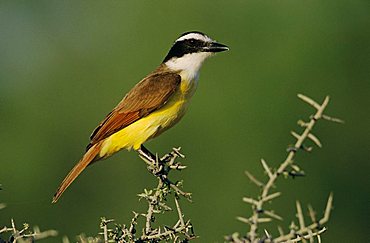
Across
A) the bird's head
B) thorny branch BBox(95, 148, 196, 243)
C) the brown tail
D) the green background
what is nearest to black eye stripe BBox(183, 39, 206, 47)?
the bird's head

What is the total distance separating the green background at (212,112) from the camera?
18266 millimetres

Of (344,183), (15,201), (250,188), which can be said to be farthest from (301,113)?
(15,201)

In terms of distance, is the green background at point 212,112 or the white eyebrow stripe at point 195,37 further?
the green background at point 212,112

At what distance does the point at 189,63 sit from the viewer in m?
6.98

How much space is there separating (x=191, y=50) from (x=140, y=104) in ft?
2.07

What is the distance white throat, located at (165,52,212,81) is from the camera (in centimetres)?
689

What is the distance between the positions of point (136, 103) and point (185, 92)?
1.00ft

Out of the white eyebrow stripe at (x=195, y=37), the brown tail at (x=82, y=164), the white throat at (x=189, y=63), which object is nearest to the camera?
the brown tail at (x=82, y=164)

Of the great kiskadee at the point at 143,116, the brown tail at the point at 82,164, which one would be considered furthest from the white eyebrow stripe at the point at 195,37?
the brown tail at the point at 82,164

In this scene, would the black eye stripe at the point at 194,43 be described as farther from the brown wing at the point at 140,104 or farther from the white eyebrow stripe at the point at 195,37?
the brown wing at the point at 140,104

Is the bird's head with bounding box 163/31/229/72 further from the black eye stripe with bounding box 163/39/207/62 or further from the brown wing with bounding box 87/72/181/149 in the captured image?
the brown wing with bounding box 87/72/181/149

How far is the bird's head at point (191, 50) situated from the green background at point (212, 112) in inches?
308

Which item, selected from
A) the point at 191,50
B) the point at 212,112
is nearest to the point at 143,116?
the point at 191,50

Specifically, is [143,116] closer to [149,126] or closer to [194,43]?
[149,126]
